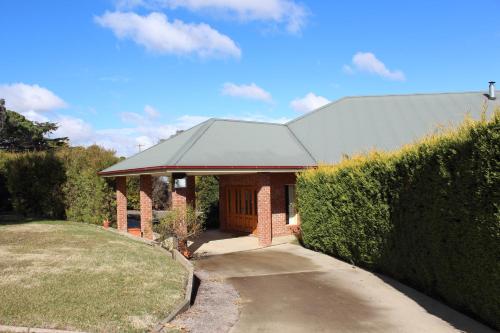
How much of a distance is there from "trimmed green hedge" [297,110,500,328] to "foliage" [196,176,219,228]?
11.1 metres

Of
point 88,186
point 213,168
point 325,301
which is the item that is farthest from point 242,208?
point 325,301

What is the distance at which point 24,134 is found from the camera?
1996 inches

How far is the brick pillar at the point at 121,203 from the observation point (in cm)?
2038

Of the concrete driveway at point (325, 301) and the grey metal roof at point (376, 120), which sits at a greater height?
the grey metal roof at point (376, 120)

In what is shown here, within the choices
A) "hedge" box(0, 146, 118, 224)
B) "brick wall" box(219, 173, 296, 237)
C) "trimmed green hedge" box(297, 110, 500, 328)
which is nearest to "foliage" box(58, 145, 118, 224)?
"hedge" box(0, 146, 118, 224)

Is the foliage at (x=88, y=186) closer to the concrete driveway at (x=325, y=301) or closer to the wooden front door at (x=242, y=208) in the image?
the wooden front door at (x=242, y=208)

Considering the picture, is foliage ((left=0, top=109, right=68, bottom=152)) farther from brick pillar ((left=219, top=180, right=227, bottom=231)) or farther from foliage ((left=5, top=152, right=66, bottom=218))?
brick pillar ((left=219, top=180, right=227, bottom=231))

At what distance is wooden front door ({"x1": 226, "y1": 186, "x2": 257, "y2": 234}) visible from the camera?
2003 cm

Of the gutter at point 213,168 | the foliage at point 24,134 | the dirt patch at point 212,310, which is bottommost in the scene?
the dirt patch at point 212,310

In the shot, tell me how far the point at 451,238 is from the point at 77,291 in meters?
6.89

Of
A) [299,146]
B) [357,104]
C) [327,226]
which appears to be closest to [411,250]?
[327,226]

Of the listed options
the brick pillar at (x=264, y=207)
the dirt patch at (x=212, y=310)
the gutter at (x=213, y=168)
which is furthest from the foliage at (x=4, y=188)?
the dirt patch at (x=212, y=310)

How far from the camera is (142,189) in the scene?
18281mm

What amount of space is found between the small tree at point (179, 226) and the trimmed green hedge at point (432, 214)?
446 centimetres
